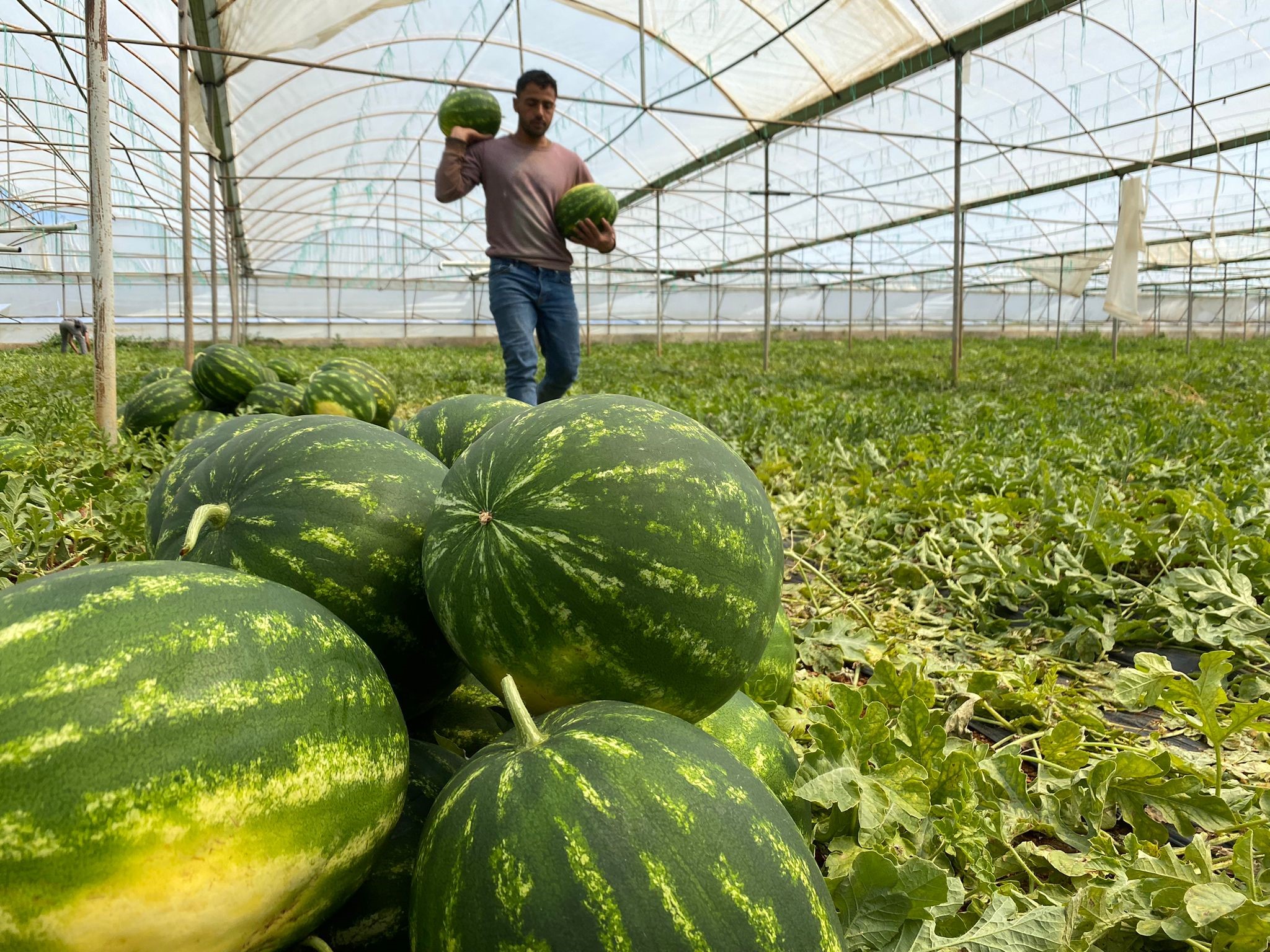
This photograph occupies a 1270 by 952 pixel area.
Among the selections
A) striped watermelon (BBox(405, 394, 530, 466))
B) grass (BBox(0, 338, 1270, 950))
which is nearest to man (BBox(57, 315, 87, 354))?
grass (BBox(0, 338, 1270, 950))

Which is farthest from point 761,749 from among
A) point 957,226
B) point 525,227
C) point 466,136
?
point 957,226

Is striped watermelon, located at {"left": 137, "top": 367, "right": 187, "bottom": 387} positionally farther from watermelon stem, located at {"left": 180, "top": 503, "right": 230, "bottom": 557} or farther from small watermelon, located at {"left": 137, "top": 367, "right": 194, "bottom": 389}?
watermelon stem, located at {"left": 180, "top": 503, "right": 230, "bottom": 557}

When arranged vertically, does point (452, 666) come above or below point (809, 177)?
below

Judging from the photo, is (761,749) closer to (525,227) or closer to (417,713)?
(417,713)

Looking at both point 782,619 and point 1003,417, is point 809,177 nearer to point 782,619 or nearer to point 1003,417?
point 1003,417

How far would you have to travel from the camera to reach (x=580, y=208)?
17.5 feet

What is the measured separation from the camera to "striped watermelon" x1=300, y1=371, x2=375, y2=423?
4365 millimetres

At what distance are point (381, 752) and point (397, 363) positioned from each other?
16.2 m

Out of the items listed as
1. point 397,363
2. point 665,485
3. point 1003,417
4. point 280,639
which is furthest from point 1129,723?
point 397,363

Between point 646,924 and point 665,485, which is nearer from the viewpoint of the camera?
point 646,924

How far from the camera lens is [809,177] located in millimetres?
21125

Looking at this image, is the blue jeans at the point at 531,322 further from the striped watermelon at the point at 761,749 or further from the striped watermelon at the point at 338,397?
the striped watermelon at the point at 761,749

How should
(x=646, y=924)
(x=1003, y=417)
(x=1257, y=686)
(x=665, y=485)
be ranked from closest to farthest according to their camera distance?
(x=646, y=924), (x=665, y=485), (x=1257, y=686), (x=1003, y=417)

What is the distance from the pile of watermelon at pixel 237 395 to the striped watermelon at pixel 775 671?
3252mm
